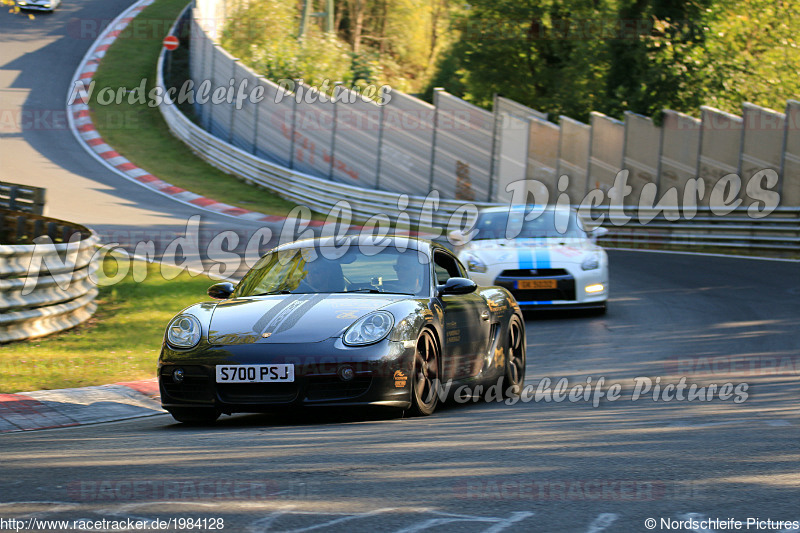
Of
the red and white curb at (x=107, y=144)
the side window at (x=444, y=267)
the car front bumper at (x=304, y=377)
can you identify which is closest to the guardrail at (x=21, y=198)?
the red and white curb at (x=107, y=144)

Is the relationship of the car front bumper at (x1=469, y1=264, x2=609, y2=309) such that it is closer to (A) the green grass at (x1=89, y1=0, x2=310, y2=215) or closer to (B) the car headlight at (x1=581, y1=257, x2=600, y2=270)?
(B) the car headlight at (x1=581, y1=257, x2=600, y2=270)

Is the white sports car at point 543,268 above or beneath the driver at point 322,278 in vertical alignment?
beneath

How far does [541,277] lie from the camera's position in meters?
13.6

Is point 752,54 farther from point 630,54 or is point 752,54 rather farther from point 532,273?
point 532,273

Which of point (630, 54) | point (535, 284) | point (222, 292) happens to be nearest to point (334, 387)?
point (222, 292)

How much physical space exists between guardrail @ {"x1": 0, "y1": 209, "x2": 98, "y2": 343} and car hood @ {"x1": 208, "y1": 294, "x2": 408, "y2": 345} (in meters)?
4.07

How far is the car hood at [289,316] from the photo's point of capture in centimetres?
661

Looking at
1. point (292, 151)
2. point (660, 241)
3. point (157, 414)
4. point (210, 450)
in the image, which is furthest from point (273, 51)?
point (210, 450)

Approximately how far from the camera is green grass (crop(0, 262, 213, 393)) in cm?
925

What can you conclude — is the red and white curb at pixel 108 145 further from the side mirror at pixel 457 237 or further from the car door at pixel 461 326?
the car door at pixel 461 326

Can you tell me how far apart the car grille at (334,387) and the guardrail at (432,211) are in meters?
16.9

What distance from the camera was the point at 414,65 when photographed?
5731 cm

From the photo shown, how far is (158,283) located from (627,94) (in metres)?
17.8

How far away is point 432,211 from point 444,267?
18325 mm
